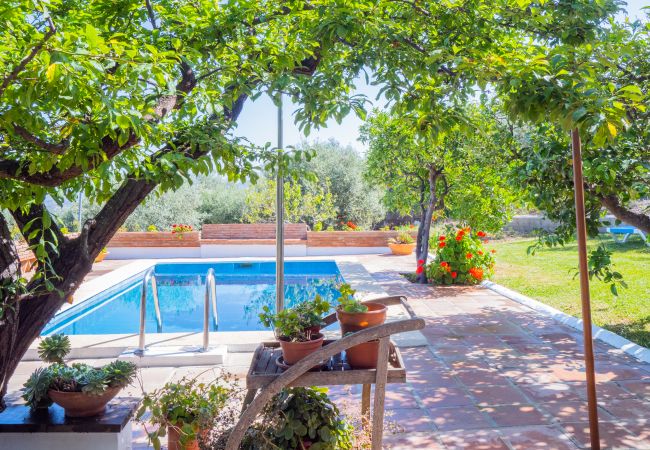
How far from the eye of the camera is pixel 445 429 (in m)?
3.28

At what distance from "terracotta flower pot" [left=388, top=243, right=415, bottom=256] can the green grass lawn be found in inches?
84.7

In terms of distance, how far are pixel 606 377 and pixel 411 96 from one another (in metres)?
2.95

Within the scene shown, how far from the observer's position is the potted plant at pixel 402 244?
13.2 meters

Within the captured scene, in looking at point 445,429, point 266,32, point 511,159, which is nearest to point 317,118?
point 266,32

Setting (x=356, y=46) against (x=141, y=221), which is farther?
(x=141, y=221)

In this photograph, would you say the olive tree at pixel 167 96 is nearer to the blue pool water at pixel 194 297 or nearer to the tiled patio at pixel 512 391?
the tiled patio at pixel 512 391

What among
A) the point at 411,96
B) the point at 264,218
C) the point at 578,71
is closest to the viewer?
the point at 578,71

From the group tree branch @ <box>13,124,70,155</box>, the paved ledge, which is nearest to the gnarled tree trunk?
the paved ledge

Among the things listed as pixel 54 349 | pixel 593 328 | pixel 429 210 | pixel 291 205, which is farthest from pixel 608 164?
pixel 291 205

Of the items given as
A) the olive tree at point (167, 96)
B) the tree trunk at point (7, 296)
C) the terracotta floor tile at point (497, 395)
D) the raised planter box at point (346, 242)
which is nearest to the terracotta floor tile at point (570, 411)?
the terracotta floor tile at point (497, 395)

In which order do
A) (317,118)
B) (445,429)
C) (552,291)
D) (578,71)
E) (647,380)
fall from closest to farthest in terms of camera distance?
(578,71) → (317,118) → (445,429) → (647,380) → (552,291)

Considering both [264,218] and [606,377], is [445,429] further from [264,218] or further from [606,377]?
[264,218]

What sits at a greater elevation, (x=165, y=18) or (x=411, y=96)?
(x=165, y=18)

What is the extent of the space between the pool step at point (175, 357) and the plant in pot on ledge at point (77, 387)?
6.73ft
